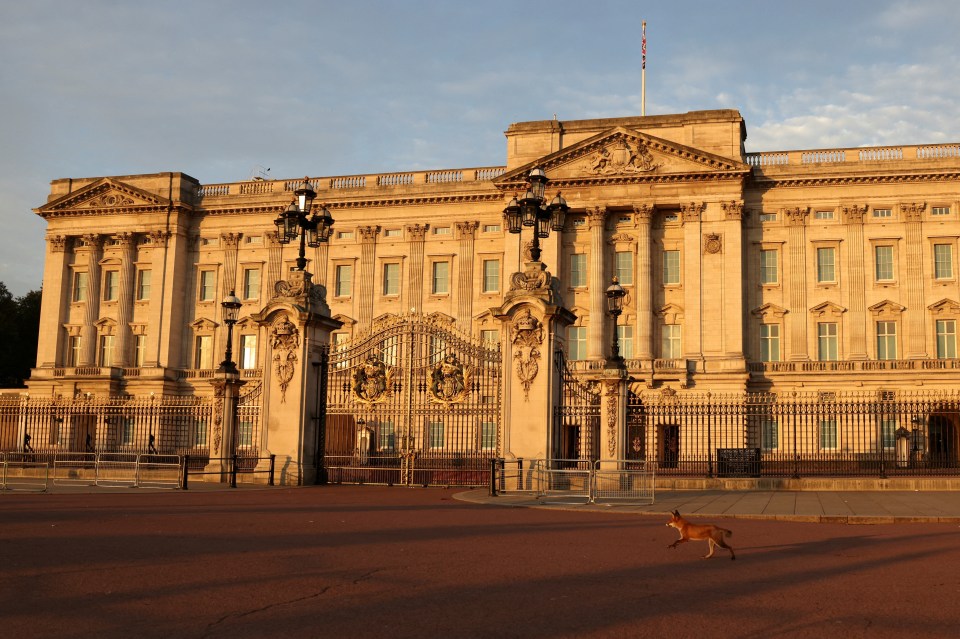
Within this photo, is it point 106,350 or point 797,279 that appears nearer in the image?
point 797,279

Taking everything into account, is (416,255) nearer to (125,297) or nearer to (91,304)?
(125,297)

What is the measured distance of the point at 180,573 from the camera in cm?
947

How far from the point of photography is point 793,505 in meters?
19.9

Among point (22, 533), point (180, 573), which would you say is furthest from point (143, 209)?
point (180, 573)

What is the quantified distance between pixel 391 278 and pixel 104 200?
20053mm

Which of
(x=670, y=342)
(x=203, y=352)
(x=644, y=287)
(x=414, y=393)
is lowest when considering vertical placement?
(x=414, y=393)

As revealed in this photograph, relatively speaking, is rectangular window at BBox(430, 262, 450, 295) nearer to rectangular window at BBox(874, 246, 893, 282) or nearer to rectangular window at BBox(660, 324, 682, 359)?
rectangular window at BBox(660, 324, 682, 359)

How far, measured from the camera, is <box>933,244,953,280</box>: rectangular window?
51.4m

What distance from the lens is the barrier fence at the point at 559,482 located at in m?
20.5

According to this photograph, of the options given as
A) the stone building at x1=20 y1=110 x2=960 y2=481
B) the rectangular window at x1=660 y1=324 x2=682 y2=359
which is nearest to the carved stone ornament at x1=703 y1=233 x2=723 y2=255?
the stone building at x1=20 y1=110 x2=960 y2=481

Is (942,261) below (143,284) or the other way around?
the other way around

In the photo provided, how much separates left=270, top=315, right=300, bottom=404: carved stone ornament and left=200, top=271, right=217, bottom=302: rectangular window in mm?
38873

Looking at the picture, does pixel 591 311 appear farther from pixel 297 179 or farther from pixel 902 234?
pixel 297 179

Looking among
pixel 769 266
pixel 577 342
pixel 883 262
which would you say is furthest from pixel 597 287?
pixel 883 262
